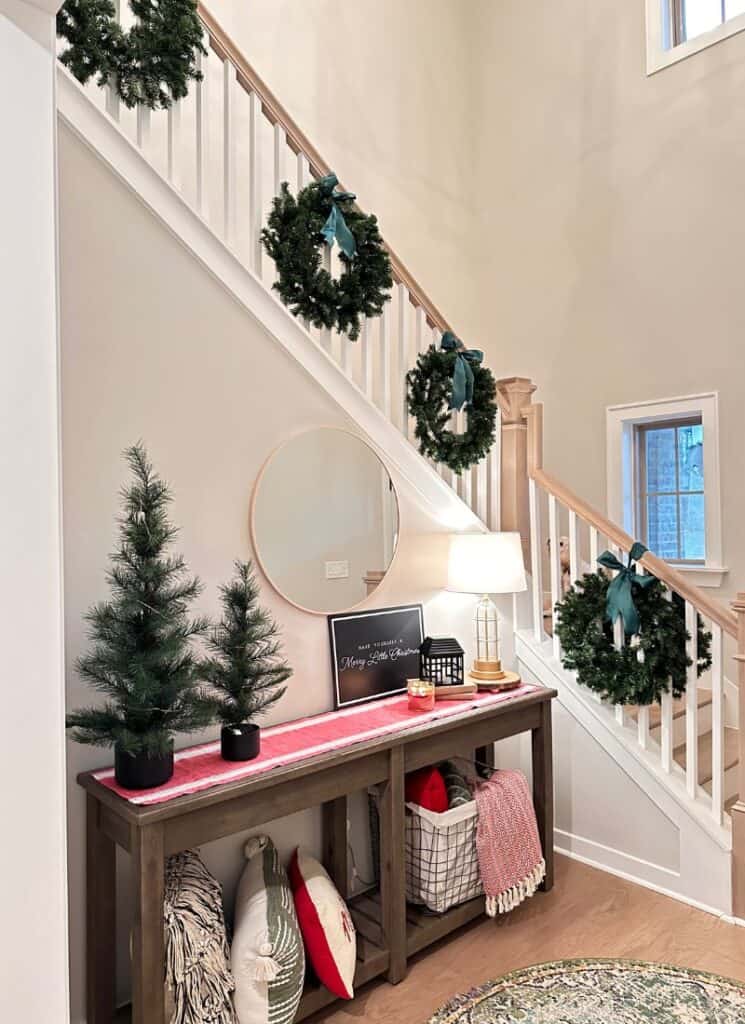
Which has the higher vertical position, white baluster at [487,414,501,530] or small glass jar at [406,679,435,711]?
white baluster at [487,414,501,530]

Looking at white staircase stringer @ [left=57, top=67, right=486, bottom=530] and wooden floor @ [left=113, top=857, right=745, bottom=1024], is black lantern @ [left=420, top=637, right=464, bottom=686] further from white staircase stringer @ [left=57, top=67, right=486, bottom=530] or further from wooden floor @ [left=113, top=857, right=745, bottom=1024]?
wooden floor @ [left=113, top=857, right=745, bottom=1024]

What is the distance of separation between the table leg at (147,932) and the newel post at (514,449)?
2091 mm

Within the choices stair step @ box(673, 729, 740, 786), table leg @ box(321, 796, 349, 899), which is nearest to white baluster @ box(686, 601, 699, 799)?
stair step @ box(673, 729, 740, 786)

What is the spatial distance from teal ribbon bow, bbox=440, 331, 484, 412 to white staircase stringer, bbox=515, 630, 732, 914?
1.09 metres

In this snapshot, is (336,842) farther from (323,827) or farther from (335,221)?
(335,221)

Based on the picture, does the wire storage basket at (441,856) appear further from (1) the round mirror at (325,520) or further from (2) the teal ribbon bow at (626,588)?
(2) the teal ribbon bow at (626,588)

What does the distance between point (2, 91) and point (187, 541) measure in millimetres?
1377

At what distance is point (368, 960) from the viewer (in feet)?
7.19

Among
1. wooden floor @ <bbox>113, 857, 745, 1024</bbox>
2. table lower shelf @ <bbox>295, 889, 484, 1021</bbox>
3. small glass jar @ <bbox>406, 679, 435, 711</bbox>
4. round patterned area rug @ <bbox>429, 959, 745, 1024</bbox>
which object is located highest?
small glass jar @ <bbox>406, 679, 435, 711</bbox>

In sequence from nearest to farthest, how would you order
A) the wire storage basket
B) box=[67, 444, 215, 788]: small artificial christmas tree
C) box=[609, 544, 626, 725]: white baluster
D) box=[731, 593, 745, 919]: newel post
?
box=[67, 444, 215, 788]: small artificial christmas tree < the wire storage basket < box=[731, 593, 745, 919]: newel post < box=[609, 544, 626, 725]: white baluster

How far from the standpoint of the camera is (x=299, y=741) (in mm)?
2211

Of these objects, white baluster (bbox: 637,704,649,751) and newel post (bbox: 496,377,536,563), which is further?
newel post (bbox: 496,377,536,563)

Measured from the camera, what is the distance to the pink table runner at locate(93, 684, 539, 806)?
1.85 metres

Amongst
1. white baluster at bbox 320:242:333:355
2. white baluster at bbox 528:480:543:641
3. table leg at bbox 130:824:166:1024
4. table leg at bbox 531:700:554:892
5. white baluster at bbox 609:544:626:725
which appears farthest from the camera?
white baluster at bbox 528:480:543:641
